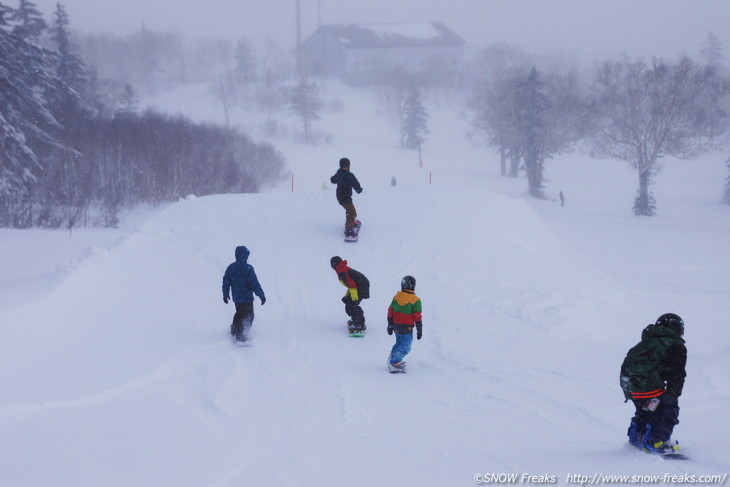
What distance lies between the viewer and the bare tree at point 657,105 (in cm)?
3484

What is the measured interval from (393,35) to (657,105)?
8004 cm

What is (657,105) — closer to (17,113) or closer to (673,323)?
(673,323)

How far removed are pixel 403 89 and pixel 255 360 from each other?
→ 80.2m

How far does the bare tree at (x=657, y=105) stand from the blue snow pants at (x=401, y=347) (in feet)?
107

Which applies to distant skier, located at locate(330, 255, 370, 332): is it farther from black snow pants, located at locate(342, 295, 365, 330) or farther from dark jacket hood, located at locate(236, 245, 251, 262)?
dark jacket hood, located at locate(236, 245, 251, 262)

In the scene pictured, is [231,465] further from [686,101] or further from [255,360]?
[686,101]

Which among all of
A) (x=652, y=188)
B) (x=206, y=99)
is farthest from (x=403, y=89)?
(x=652, y=188)

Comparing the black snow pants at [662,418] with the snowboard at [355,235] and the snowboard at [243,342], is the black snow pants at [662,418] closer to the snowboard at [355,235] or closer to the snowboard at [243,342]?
the snowboard at [243,342]

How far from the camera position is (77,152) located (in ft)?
104

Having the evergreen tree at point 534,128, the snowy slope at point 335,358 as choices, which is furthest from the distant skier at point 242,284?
the evergreen tree at point 534,128

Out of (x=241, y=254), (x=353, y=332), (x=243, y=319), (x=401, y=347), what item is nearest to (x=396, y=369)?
(x=401, y=347)

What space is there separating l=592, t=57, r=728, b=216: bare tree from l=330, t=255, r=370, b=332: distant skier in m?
31.6

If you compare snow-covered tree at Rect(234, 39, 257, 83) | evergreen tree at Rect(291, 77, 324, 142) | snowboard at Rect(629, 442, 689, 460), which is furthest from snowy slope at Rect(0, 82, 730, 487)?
snow-covered tree at Rect(234, 39, 257, 83)

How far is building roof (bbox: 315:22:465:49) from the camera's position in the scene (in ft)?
335
